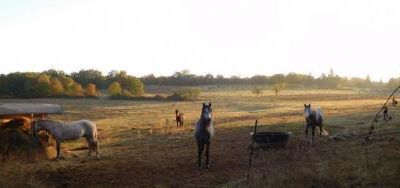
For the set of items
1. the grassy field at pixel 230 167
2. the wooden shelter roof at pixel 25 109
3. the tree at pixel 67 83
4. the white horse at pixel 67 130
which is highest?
the tree at pixel 67 83

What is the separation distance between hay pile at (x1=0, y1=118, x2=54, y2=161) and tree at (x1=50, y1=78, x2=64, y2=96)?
77847 millimetres

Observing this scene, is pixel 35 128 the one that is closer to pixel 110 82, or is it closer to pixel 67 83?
pixel 67 83

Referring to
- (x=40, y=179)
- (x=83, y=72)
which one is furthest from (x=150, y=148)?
(x=83, y=72)

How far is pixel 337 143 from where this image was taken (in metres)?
20.3

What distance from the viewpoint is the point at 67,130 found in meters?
20.1

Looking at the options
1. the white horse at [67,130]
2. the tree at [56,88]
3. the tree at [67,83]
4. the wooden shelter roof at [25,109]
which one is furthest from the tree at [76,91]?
the white horse at [67,130]

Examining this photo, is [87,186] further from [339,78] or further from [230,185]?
[339,78]

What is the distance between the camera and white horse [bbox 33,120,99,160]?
779 inches

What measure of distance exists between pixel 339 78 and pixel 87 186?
17422 centimetres

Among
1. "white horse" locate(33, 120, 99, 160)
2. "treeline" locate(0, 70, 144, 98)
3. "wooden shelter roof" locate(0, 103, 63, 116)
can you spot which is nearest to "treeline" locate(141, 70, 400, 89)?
"treeline" locate(0, 70, 144, 98)

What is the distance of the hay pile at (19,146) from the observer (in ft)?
63.1

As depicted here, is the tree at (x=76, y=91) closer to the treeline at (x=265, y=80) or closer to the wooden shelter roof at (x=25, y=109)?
the treeline at (x=265, y=80)

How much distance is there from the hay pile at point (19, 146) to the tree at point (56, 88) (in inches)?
3065

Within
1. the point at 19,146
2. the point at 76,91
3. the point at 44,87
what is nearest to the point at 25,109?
the point at 19,146
